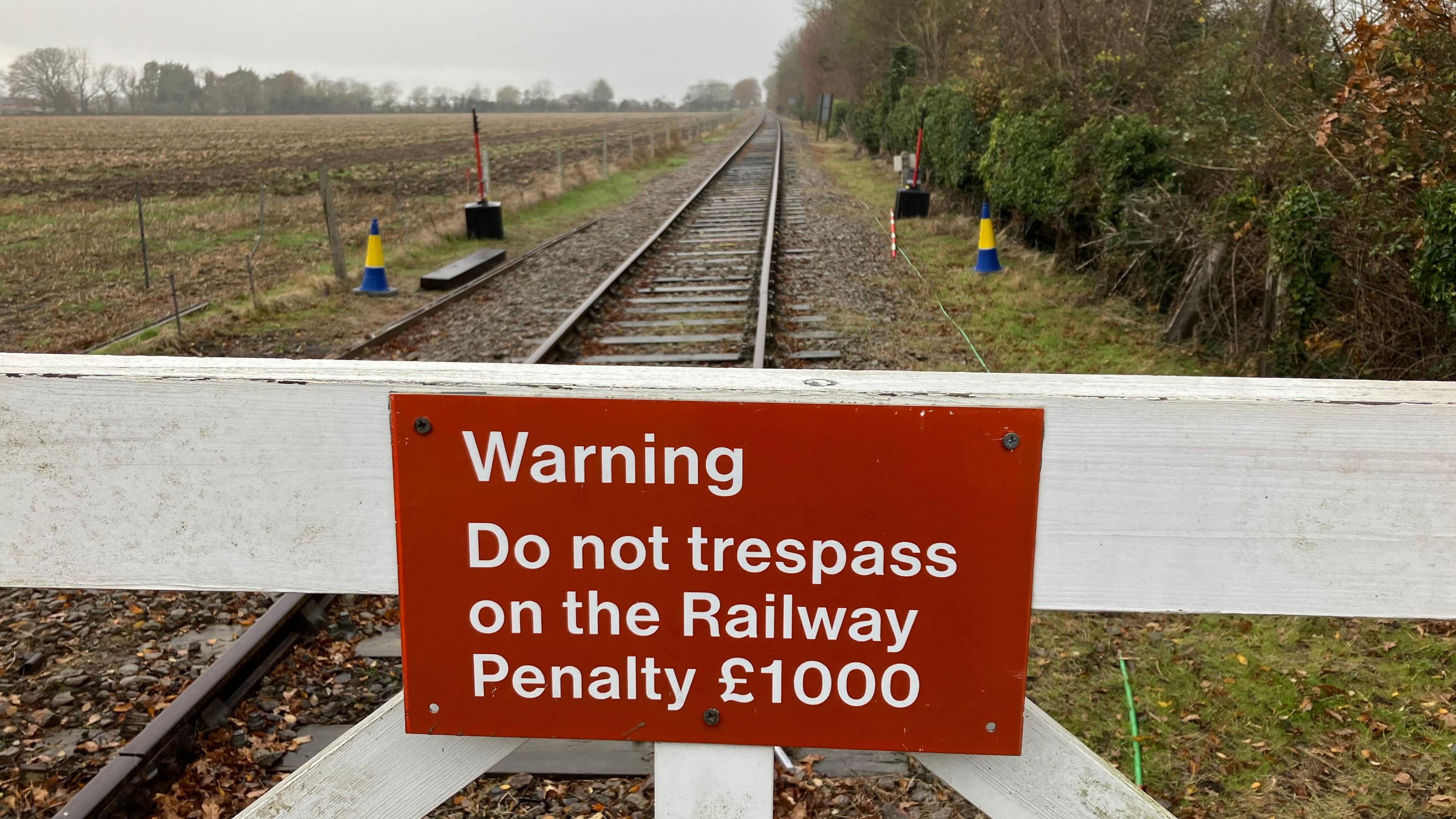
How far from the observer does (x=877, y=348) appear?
913 cm

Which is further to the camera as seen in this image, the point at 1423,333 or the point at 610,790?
the point at 1423,333

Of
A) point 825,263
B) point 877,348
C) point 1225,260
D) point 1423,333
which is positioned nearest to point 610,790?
point 1423,333

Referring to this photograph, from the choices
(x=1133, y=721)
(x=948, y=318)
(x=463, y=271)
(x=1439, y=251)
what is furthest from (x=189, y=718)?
(x=463, y=271)

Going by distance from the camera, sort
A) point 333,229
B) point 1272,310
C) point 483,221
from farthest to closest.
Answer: point 483,221 → point 333,229 → point 1272,310

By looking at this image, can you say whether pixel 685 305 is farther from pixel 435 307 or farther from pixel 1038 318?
pixel 1038 318

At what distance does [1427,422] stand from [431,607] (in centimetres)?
123

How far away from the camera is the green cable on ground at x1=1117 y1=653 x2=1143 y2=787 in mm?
3494

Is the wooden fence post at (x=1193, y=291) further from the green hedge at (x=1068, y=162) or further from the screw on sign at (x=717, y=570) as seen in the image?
the screw on sign at (x=717, y=570)

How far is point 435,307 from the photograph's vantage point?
11.3m

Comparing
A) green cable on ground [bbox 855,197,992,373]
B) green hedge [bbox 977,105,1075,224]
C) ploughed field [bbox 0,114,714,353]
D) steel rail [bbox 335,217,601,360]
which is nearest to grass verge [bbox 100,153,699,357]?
steel rail [bbox 335,217,601,360]

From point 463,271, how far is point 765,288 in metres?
4.51

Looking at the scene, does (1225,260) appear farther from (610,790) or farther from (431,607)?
(431,607)

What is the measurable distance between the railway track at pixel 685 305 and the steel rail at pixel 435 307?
153cm

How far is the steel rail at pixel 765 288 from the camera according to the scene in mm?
8352
